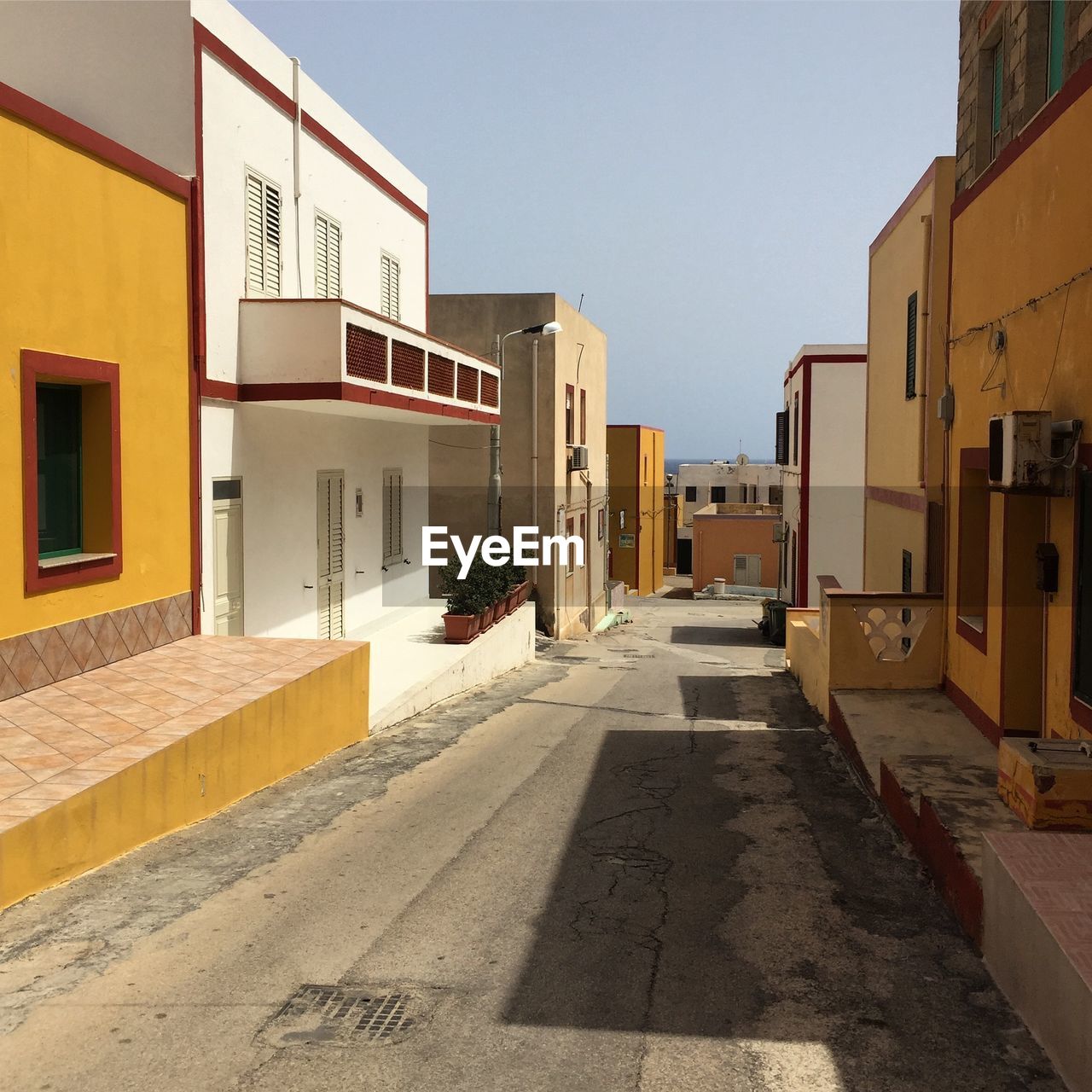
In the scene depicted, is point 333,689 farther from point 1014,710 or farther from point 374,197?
point 374,197

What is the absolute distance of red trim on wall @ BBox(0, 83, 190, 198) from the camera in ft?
27.7

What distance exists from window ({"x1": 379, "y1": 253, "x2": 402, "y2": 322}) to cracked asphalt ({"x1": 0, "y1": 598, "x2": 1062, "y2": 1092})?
10.3m

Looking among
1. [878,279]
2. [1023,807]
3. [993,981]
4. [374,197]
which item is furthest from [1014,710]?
[374,197]

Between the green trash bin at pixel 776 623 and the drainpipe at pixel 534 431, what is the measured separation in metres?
7.58

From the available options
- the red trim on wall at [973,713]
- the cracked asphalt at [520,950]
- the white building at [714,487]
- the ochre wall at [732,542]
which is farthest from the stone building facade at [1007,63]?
the white building at [714,487]

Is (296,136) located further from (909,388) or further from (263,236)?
(909,388)

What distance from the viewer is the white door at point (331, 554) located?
1562 centimetres

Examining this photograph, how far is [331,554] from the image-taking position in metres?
16.0

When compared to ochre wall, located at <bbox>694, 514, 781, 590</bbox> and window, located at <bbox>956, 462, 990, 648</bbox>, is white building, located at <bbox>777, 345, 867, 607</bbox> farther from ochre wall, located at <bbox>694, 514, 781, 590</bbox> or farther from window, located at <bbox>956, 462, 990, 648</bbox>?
ochre wall, located at <bbox>694, 514, 781, 590</bbox>

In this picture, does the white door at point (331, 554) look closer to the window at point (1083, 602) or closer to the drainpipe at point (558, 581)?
the window at point (1083, 602)

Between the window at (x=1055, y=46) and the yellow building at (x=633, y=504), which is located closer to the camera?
the window at (x=1055, y=46)

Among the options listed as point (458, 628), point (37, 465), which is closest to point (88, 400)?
point (37, 465)

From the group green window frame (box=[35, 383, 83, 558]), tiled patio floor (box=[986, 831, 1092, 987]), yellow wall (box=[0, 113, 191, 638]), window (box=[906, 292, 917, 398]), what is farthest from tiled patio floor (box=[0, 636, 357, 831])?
window (box=[906, 292, 917, 398])

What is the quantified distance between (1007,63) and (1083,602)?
5480 mm
